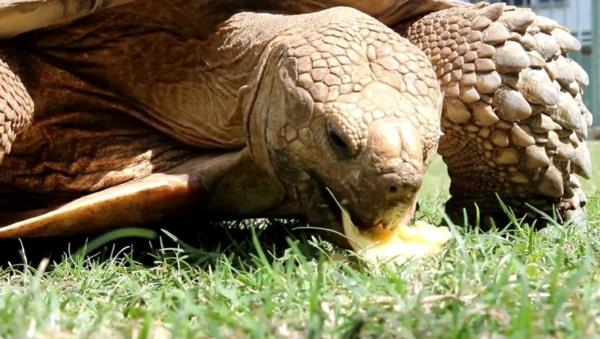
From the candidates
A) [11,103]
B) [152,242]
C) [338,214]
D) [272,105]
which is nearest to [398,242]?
[338,214]

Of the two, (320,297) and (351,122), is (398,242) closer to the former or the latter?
(351,122)

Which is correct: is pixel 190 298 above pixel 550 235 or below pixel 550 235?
above

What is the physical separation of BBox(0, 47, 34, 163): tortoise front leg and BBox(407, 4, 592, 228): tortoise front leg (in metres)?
1.34

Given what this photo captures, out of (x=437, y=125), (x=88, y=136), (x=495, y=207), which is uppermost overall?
(x=437, y=125)

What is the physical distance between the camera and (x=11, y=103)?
8.03ft

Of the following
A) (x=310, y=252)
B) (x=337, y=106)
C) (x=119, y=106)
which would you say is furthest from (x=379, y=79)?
(x=119, y=106)

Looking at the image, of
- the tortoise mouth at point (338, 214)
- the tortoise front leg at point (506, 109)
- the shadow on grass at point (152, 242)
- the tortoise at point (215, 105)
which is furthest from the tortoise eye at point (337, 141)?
the tortoise front leg at point (506, 109)

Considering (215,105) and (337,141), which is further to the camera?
(215,105)

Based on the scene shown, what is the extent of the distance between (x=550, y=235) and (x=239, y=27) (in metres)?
1.16

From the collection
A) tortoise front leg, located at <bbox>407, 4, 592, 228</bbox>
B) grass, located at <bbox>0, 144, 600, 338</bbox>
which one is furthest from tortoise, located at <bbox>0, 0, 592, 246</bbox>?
grass, located at <bbox>0, 144, 600, 338</bbox>

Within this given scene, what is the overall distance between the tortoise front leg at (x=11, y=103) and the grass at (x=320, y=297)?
438 millimetres

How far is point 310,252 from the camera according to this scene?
7.16ft

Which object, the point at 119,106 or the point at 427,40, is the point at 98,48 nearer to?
the point at 119,106

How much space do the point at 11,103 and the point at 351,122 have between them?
109 cm
